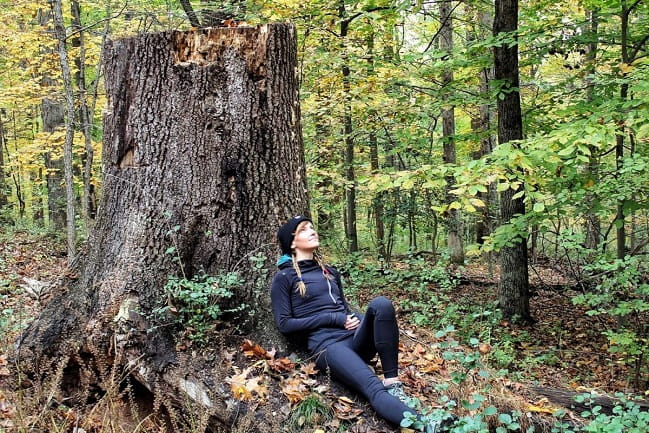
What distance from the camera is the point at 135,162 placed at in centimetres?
430

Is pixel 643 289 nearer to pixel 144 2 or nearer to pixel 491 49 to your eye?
pixel 491 49

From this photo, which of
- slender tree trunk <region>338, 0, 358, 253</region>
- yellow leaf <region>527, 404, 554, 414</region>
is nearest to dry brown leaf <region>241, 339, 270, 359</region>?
yellow leaf <region>527, 404, 554, 414</region>

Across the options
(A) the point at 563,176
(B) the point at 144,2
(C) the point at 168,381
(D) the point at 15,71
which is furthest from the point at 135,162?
(D) the point at 15,71

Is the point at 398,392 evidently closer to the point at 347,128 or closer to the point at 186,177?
the point at 186,177

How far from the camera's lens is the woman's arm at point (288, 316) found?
380cm

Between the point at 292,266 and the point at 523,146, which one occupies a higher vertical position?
the point at 523,146

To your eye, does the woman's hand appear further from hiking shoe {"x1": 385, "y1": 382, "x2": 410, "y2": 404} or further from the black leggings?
hiking shoe {"x1": 385, "y1": 382, "x2": 410, "y2": 404}

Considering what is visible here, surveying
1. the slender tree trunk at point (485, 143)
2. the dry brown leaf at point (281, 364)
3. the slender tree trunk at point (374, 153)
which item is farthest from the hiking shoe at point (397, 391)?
the slender tree trunk at point (485, 143)

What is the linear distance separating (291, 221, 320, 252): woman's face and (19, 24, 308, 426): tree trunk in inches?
12.6

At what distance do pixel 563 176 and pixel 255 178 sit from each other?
448cm

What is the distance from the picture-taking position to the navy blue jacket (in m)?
3.80

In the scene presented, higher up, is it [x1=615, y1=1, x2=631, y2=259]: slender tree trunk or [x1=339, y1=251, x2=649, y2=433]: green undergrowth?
[x1=615, y1=1, x2=631, y2=259]: slender tree trunk

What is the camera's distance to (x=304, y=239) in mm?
4031

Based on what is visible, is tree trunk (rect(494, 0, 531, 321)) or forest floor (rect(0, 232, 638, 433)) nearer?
forest floor (rect(0, 232, 638, 433))
